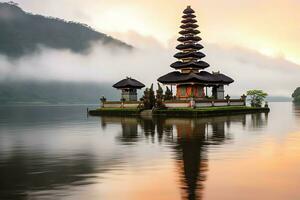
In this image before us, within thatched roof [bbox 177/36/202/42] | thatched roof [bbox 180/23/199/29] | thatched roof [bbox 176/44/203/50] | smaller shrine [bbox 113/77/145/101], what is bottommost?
smaller shrine [bbox 113/77/145/101]

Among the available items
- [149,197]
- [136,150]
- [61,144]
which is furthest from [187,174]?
[61,144]

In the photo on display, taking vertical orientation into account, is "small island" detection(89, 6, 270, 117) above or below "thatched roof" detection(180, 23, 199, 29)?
below

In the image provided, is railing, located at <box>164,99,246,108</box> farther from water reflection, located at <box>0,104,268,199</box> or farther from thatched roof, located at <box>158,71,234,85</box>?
water reflection, located at <box>0,104,268,199</box>

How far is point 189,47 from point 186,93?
10254 millimetres

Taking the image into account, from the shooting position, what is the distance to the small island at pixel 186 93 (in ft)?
231

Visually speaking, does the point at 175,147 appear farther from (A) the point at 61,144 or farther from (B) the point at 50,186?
(B) the point at 50,186

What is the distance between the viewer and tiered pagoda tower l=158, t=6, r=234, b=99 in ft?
252

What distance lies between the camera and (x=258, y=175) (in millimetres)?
16000

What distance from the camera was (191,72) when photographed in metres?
80.1

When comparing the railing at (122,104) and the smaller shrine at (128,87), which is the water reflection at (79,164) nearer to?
the railing at (122,104)

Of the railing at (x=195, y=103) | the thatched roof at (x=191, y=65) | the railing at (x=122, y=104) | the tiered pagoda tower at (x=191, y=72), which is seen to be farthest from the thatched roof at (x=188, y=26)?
the railing at (x=122, y=104)

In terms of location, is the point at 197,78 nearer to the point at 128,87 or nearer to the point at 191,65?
the point at 191,65

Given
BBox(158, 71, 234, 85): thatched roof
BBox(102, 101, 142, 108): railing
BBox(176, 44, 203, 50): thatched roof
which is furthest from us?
BBox(176, 44, 203, 50): thatched roof

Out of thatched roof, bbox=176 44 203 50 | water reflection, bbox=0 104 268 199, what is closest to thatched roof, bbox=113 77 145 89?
thatched roof, bbox=176 44 203 50
